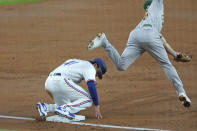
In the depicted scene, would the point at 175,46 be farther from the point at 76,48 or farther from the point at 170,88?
the point at 170,88

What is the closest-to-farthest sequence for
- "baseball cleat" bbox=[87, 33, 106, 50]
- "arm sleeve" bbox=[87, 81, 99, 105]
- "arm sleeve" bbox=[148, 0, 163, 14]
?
"arm sleeve" bbox=[87, 81, 99, 105] → "baseball cleat" bbox=[87, 33, 106, 50] → "arm sleeve" bbox=[148, 0, 163, 14]

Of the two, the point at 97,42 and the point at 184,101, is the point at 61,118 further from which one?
the point at 184,101

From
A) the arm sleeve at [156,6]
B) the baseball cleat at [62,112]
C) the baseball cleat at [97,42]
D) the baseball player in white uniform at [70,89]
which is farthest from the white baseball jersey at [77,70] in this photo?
the arm sleeve at [156,6]

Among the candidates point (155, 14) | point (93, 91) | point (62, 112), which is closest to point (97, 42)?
point (93, 91)

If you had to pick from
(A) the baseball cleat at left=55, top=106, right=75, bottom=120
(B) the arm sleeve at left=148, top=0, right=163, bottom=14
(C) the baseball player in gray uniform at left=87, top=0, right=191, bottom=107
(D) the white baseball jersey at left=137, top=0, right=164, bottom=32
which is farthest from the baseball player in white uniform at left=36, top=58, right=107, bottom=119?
(B) the arm sleeve at left=148, top=0, right=163, bottom=14

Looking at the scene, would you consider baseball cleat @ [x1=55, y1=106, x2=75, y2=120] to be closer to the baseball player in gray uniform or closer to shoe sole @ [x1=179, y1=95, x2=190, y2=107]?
the baseball player in gray uniform

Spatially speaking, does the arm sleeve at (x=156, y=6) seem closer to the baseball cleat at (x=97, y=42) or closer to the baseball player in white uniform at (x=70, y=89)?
the baseball cleat at (x=97, y=42)

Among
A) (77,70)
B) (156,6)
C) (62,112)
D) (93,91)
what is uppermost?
(156,6)

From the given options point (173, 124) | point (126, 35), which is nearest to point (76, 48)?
point (126, 35)

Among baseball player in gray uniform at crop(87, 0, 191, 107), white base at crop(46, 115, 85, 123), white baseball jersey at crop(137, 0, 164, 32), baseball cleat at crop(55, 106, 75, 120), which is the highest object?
white baseball jersey at crop(137, 0, 164, 32)
